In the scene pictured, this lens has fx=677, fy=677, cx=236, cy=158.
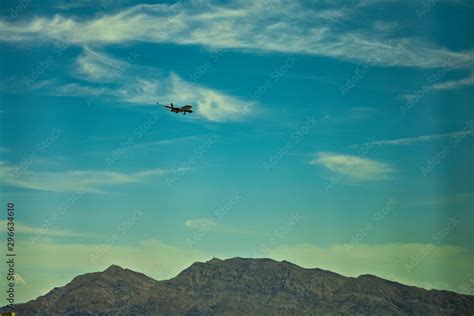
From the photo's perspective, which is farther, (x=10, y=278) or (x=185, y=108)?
(x=185, y=108)

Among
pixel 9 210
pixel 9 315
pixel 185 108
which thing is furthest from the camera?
pixel 185 108

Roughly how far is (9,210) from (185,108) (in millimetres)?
42262

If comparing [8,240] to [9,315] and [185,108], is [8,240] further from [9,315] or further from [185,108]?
[185,108]

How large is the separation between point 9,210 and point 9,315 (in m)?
13.7

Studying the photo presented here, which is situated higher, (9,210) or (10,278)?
(9,210)

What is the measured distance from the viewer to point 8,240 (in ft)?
279

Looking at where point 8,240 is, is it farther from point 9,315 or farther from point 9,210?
point 9,315

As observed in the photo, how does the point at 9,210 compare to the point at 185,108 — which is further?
the point at 185,108

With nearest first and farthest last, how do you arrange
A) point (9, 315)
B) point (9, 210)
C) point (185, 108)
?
point (9, 315) → point (9, 210) → point (185, 108)

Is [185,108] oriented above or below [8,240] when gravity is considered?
above

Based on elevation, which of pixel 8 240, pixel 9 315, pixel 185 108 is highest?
pixel 185 108

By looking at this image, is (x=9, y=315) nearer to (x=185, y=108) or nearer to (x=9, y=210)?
(x=9, y=210)

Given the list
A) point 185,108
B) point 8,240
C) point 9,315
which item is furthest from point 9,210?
point 185,108

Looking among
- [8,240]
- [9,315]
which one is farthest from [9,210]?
[9,315]
